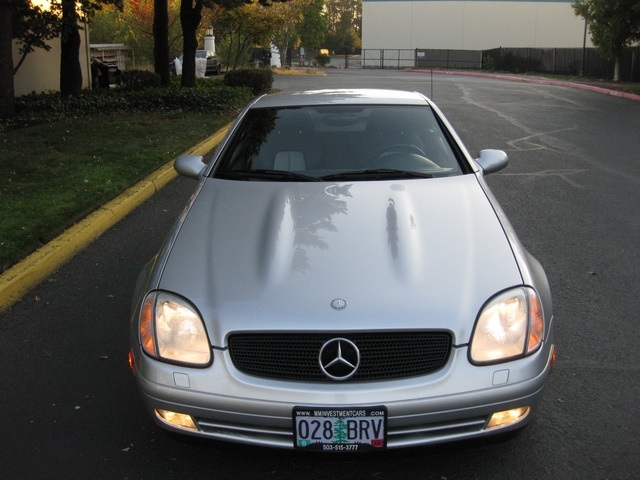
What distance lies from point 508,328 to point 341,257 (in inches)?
30.8

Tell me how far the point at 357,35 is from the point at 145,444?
96983 millimetres

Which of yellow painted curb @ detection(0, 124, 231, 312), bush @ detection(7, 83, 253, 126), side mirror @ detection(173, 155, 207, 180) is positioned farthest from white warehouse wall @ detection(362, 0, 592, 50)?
side mirror @ detection(173, 155, 207, 180)

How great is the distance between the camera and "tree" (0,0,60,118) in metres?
13.0

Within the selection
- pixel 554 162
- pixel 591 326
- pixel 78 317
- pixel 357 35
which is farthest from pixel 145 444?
pixel 357 35

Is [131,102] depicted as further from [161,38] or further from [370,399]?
[370,399]

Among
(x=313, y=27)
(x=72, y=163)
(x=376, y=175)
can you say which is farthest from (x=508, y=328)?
(x=313, y=27)

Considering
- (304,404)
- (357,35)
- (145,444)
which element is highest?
(357,35)

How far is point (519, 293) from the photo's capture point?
9.58ft

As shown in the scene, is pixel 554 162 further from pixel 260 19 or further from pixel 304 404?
pixel 260 19

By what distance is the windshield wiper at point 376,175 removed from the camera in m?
4.08

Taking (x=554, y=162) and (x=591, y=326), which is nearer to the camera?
(x=591, y=326)

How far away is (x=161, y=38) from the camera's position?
19406 mm

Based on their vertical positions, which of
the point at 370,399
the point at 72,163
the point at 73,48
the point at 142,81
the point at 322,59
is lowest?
the point at 370,399

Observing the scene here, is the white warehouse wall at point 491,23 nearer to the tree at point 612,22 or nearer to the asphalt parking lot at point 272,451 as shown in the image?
the tree at point 612,22
